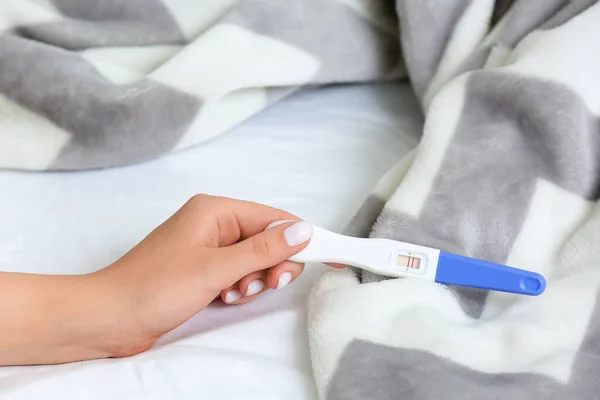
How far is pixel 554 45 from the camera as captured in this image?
2.27 ft

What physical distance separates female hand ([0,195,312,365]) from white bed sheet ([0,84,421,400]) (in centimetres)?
2

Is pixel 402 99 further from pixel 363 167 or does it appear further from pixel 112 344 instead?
pixel 112 344

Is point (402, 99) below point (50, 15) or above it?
below

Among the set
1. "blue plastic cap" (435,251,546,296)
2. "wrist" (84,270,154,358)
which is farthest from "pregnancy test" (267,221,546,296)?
"wrist" (84,270,154,358)

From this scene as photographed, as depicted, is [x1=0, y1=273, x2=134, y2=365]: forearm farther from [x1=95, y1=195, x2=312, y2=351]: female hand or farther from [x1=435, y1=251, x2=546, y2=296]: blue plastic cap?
[x1=435, y1=251, x2=546, y2=296]: blue plastic cap

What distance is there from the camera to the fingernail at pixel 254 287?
1.99ft

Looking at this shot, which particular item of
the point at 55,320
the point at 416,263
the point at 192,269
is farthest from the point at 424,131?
the point at 55,320

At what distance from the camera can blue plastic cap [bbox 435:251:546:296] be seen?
56cm

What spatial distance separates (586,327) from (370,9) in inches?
19.7

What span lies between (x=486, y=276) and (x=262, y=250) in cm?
18

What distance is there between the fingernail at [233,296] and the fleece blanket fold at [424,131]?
2.7 inches

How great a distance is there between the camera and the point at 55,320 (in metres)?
0.55

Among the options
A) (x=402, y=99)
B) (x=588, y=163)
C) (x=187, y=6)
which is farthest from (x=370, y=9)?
(x=588, y=163)

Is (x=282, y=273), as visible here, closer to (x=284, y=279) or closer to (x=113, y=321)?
(x=284, y=279)
